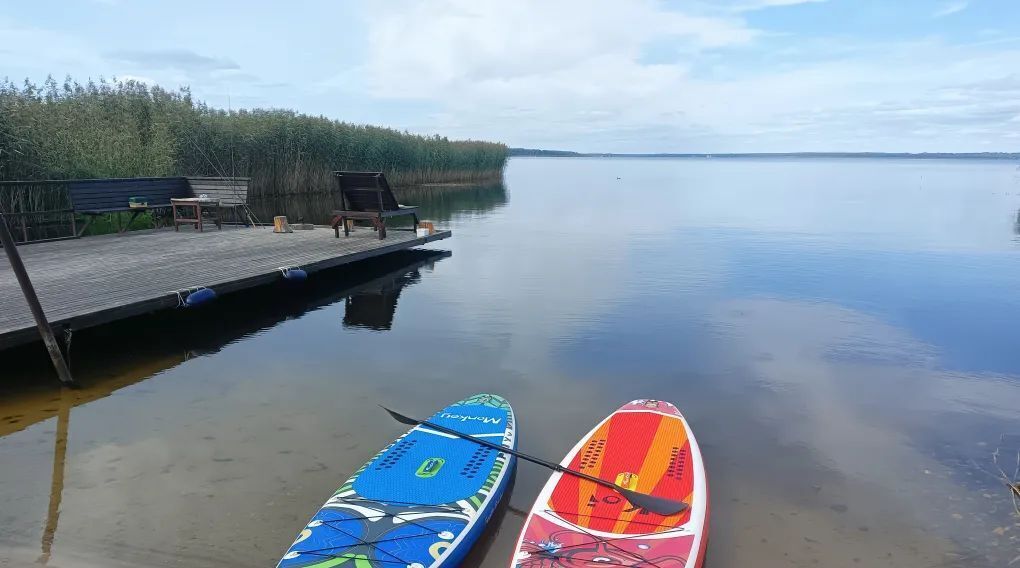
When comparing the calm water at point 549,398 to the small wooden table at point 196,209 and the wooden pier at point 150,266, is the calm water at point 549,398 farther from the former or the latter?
the small wooden table at point 196,209

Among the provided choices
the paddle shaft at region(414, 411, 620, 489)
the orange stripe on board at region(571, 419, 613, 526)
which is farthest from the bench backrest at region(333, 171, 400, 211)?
the orange stripe on board at region(571, 419, 613, 526)

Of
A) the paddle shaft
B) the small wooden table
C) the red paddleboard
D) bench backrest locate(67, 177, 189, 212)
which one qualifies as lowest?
the red paddleboard

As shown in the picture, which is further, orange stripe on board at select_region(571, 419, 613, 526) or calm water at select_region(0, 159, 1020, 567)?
calm water at select_region(0, 159, 1020, 567)

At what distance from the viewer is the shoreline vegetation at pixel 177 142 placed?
1423cm

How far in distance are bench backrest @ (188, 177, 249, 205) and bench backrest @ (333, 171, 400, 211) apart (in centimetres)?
245

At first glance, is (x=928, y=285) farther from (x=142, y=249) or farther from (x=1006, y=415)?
(x=142, y=249)

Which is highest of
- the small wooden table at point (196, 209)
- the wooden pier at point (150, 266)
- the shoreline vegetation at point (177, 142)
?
the shoreline vegetation at point (177, 142)

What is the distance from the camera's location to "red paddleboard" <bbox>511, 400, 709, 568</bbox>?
3898 millimetres

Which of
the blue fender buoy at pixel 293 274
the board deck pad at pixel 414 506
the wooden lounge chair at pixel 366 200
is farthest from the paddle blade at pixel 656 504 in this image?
the wooden lounge chair at pixel 366 200

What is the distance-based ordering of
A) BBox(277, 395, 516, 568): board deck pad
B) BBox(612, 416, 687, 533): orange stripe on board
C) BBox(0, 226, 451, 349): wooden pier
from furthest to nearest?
BBox(0, 226, 451, 349): wooden pier → BBox(612, 416, 687, 533): orange stripe on board → BBox(277, 395, 516, 568): board deck pad

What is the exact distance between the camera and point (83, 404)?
672 cm

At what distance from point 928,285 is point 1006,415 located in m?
7.90

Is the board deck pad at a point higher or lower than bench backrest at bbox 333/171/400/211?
lower

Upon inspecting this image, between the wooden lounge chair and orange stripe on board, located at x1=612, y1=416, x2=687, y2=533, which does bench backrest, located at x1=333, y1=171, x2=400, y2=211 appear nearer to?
the wooden lounge chair
